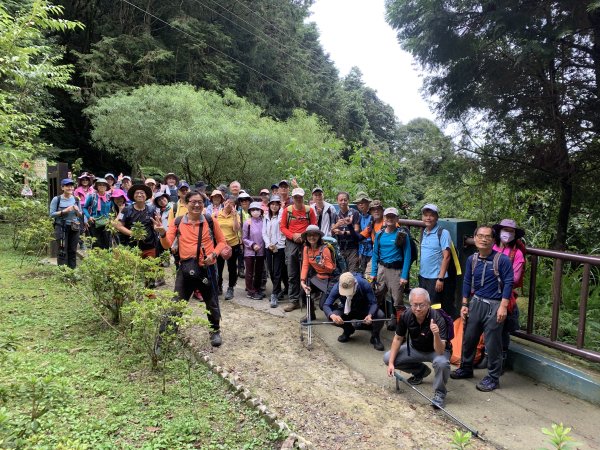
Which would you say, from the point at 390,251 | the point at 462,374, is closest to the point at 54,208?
the point at 390,251

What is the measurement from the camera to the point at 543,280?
6.33m

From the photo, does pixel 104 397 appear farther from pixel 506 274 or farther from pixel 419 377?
pixel 506 274

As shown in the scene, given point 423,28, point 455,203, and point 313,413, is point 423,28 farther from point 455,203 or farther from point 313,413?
point 313,413

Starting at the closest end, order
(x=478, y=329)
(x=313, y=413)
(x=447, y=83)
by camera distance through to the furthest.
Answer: (x=313, y=413), (x=478, y=329), (x=447, y=83)

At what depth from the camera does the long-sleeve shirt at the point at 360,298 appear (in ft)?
17.4

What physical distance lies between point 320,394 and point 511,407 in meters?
1.69

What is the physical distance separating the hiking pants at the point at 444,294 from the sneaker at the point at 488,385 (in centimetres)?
109

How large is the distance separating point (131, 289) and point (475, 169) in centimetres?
561

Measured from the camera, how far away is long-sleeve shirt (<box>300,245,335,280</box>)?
19.3 feet

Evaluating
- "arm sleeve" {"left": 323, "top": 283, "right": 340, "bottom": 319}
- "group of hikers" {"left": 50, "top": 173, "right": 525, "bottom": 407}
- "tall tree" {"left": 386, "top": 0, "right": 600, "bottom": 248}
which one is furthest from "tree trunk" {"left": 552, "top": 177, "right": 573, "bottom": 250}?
"arm sleeve" {"left": 323, "top": 283, "right": 340, "bottom": 319}

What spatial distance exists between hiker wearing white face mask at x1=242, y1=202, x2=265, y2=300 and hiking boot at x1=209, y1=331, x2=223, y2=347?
1.94 meters

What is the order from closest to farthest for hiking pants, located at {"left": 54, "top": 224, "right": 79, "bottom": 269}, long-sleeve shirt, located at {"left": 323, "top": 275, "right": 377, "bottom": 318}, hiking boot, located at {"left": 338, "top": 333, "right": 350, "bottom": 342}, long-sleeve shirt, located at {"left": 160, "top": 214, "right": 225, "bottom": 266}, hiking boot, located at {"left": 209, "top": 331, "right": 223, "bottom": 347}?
long-sleeve shirt, located at {"left": 160, "top": 214, "right": 225, "bottom": 266}
hiking boot, located at {"left": 209, "top": 331, "right": 223, "bottom": 347}
long-sleeve shirt, located at {"left": 323, "top": 275, "right": 377, "bottom": 318}
hiking boot, located at {"left": 338, "top": 333, "right": 350, "bottom": 342}
hiking pants, located at {"left": 54, "top": 224, "right": 79, "bottom": 269}

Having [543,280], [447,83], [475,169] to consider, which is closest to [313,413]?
[543,280]

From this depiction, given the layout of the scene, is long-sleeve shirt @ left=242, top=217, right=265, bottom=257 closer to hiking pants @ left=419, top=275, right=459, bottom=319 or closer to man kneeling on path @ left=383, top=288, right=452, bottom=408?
hiking pants @ left=419, top=275, right=459, bottom=319
